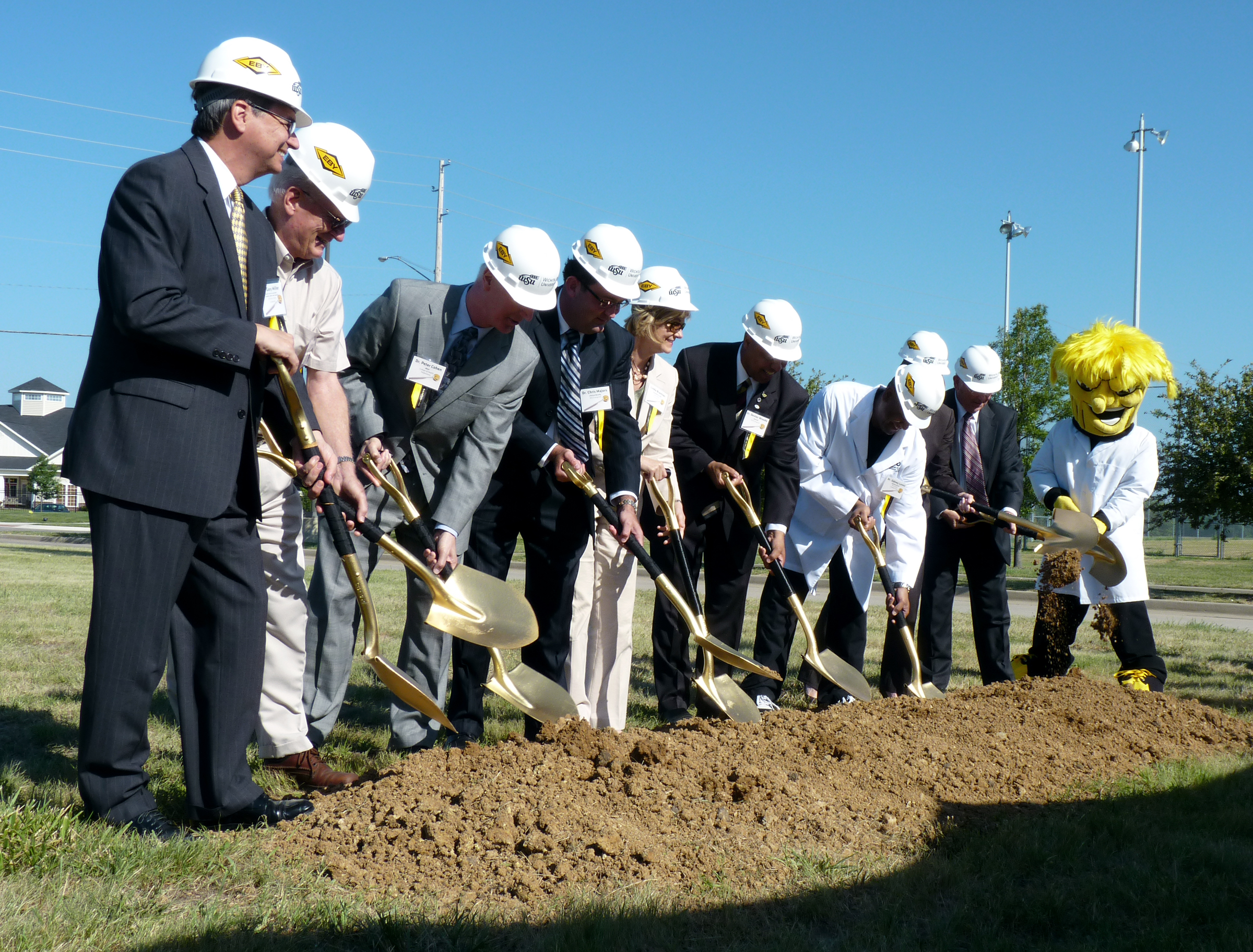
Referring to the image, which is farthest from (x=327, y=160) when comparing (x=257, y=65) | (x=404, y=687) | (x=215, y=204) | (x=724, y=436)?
(x=724, y=436)

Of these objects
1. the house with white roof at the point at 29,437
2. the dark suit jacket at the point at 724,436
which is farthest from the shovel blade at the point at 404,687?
the house with white roof at the point at 29,437

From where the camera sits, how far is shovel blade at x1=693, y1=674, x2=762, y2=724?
470 centimetres

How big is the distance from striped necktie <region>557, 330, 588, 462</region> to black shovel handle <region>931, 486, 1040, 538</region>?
2.58 metres

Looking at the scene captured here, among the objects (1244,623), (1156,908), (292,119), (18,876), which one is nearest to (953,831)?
(1156,908)

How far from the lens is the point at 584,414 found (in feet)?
15.3

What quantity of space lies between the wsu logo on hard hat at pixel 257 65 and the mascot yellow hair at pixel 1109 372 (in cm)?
434

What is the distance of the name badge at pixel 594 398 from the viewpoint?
461 centimetres

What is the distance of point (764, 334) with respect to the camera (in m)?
5.57

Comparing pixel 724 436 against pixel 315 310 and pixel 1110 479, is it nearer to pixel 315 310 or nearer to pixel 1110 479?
pixel 1110 479

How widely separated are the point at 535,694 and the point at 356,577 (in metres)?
0.96

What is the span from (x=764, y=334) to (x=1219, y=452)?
16.6 metres

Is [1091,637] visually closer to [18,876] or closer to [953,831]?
[953,831]

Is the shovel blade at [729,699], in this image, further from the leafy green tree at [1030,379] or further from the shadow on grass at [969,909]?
the leafy green tree at [1030,379]

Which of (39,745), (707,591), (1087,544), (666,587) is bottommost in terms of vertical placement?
(39,745)
